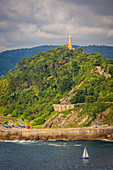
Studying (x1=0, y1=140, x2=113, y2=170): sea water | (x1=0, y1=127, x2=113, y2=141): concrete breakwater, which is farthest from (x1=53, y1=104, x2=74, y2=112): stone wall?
(x1=0, y1=140, x2=113, y2=170): sea water

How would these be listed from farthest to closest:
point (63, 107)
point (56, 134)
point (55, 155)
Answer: point (63, 107), point (56, 134), point (55, 155)

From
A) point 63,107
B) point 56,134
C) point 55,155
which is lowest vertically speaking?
point 55,155

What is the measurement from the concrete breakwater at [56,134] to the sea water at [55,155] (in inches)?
207

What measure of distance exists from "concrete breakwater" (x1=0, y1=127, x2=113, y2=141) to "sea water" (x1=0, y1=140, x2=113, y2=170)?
207 inches

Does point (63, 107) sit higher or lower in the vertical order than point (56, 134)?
higher

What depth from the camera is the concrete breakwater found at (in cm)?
14350

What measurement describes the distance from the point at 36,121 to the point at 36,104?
24.0 meters

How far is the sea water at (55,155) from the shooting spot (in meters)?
103

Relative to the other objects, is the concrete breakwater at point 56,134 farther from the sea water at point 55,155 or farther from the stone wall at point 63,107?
the stone wall at point 63,107

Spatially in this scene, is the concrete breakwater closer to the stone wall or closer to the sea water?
the sea water

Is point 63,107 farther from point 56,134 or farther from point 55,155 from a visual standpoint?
point 55,155

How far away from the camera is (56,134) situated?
148 m

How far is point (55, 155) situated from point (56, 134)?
31904mm

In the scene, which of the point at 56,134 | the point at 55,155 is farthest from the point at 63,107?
the point at 55,155
